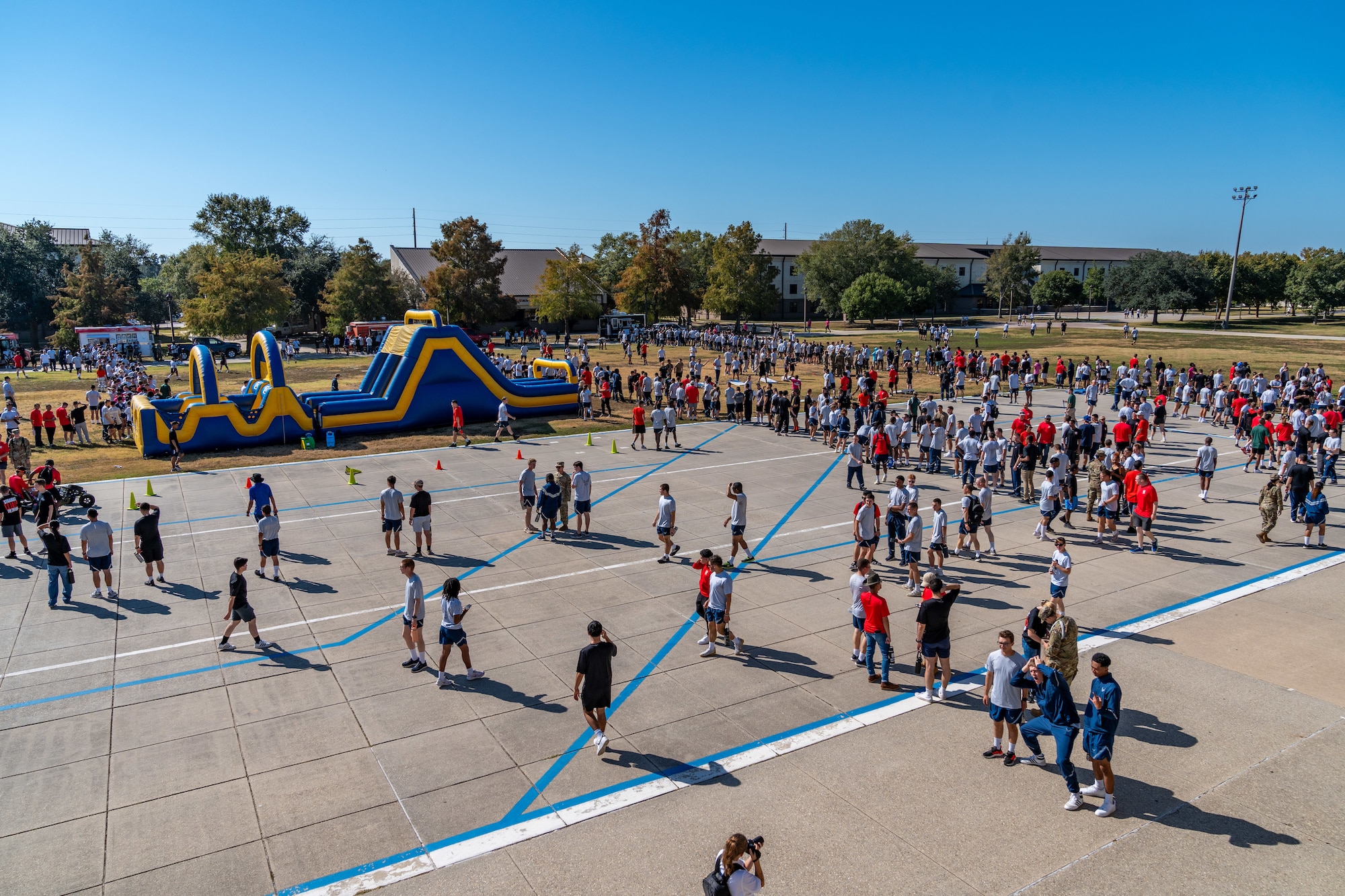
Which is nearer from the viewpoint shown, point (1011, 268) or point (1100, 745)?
point (1100, 745)

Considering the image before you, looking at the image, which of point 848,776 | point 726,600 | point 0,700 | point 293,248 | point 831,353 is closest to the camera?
point 848,776

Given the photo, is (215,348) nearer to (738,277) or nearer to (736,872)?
(738,277)

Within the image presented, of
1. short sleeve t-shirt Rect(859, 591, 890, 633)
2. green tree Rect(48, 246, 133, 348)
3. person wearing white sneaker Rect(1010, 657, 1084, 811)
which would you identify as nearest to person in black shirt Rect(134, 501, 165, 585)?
short sleeve t-shirt Rect(859, 591, 890, 633)

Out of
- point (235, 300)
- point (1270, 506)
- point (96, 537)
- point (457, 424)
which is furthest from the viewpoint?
point (235, 300)

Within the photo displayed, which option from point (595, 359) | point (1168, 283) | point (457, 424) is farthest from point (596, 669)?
point (1168, 283)

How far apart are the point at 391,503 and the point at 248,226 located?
66.7m

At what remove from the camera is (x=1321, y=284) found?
72750 millimetres

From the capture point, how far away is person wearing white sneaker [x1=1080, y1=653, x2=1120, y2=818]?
7.09m

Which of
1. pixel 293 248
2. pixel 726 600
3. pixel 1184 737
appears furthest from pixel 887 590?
pixel 293 248

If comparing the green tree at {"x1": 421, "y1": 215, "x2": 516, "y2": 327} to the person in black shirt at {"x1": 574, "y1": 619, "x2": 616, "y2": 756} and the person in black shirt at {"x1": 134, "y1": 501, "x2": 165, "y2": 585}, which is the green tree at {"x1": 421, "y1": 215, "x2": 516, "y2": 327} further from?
the person in black shirt at {"x1": 574, "y1": 619, "x2": 616, "y2": 756}

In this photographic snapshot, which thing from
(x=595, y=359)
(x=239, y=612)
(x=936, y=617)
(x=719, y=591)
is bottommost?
(x=239, y=612)

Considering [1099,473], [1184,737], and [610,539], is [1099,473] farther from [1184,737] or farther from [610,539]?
[610,539]

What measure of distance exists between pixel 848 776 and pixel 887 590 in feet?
17.6

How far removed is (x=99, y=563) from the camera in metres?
12.3
